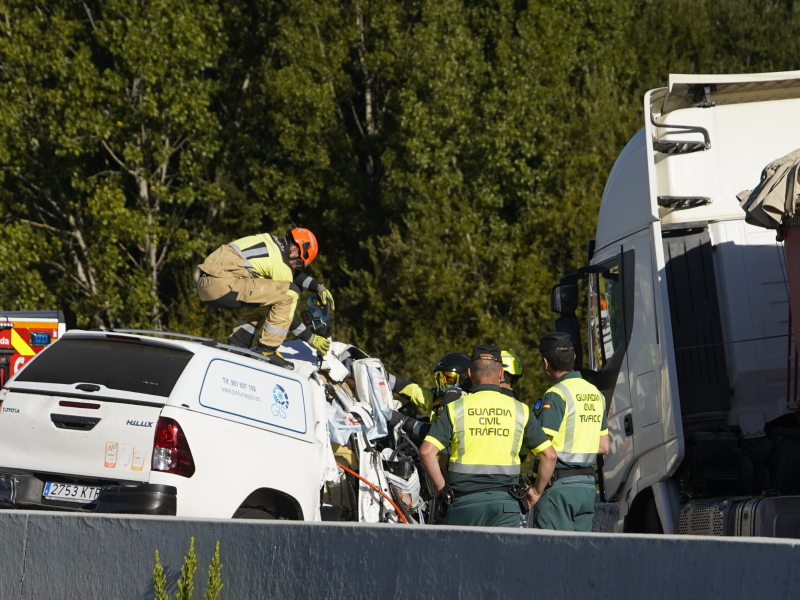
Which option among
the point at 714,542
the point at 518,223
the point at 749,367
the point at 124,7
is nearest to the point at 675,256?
the point at 749,367

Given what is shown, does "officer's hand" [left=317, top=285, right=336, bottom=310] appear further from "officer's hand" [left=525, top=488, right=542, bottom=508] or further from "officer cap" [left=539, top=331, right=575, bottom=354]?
"officer's hand" [left=525, top=488, right=542, bottom=508]

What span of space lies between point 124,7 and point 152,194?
4.32 metres

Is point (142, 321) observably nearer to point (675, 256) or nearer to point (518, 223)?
point (518, 223)

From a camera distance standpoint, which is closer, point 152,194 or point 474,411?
point 474,411

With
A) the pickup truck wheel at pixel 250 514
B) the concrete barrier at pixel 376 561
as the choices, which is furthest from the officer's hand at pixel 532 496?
the concrete barrier at pixel 376 561

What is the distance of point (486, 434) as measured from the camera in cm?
623

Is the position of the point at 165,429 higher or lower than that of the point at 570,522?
higher

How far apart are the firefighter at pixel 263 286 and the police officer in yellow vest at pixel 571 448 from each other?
9.63ft

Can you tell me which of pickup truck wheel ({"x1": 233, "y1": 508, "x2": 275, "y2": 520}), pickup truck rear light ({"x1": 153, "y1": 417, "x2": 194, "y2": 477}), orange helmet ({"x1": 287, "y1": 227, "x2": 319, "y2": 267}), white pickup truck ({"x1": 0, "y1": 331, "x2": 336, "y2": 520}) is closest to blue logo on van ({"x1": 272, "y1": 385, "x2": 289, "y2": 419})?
white pickup truck ({"x1": 0, "y1": 331, "x2": 336, "y2": 520})

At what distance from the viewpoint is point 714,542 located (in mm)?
3865

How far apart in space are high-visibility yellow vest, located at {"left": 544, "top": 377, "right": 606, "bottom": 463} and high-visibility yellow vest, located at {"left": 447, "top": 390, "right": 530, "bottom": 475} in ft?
2.44

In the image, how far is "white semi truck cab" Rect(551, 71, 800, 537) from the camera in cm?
754

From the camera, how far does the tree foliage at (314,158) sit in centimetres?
2398

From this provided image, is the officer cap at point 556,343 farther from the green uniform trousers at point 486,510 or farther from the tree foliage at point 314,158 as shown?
the tree foliage at point 314,158
